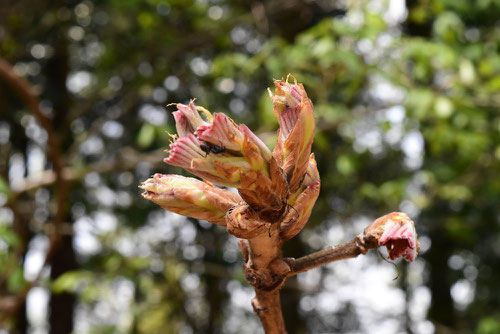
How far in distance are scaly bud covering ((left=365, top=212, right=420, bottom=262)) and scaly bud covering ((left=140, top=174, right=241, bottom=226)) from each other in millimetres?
173

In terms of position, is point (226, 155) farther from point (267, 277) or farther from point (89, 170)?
point (89, 170)

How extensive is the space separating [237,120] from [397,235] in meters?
4.43

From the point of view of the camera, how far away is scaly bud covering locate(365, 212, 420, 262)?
646 millimetres

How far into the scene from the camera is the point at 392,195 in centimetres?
472

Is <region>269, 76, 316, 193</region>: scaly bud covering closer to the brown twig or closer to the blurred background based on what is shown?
the brown twig

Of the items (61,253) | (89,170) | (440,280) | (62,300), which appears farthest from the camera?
(62,300)

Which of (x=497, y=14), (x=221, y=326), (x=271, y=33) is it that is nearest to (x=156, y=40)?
(x=271, y=33)

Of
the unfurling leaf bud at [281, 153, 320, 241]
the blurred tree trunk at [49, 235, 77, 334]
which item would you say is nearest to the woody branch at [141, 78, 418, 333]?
the unfurling leaf bud at [281, 153, 320, 241]

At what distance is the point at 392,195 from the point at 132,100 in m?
2.49

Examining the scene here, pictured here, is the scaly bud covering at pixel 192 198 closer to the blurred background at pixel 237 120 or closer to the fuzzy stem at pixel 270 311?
the fuzzy stem at pixel 270 311

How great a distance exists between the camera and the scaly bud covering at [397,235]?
2.12 ft

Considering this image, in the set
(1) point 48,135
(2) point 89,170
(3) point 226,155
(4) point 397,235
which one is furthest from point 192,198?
(2) point 89,170

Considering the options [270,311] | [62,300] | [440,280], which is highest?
[270,311]

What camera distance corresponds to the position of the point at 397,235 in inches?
25.3
